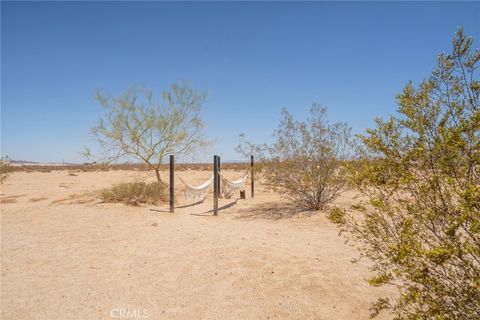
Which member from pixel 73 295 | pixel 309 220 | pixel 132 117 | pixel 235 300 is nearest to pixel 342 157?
pixel 309 220

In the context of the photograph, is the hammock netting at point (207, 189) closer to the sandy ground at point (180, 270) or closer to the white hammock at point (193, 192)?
the white hammock at point (193, 192)

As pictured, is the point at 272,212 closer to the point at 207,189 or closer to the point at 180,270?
the point at 207,189

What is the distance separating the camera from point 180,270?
14.5 ft

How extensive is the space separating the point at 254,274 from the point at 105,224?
4.67 meters

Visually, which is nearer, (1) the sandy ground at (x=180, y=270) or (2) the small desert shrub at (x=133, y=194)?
(1) the sandy ground at (x=180, y=270)

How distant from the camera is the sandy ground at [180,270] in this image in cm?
335

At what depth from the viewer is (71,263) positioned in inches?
188

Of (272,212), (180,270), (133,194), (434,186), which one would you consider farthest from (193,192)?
(434,186)

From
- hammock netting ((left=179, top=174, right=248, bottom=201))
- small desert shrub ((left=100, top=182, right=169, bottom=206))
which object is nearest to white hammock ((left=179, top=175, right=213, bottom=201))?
hammock netting ((left=179, top=174, right=248, bottom=201))

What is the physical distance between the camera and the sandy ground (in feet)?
11.0

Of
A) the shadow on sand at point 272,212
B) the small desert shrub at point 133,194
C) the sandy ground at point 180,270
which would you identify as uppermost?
the small desert shrub at point 133,194

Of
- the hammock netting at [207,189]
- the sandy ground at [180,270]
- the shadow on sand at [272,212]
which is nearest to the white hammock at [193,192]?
the hammock netting at [207,189]

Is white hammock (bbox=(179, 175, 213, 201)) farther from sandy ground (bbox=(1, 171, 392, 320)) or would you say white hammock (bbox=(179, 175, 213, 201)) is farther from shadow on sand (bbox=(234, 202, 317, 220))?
sandy ground (bbox=(1, 171, 392, 320))

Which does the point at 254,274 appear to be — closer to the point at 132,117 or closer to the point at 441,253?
the point at 441,253
